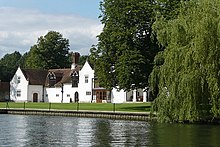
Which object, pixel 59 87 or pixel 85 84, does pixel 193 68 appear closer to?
pixel 85 84

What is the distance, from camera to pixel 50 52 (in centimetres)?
10269

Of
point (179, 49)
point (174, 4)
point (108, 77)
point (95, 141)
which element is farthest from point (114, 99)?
point (95, 141)

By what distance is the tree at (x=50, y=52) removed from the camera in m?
100

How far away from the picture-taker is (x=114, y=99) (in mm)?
70750

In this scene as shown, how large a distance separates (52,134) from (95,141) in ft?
14.6

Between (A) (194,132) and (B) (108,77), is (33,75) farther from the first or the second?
(A) (194,132)

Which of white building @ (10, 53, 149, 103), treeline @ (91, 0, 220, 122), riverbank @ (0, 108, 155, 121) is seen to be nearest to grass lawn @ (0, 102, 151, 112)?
riverbank @ (0, 108, 155, 121)

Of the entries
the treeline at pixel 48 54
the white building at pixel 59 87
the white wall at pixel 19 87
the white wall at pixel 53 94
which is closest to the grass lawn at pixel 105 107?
the white building at pixel 59 87

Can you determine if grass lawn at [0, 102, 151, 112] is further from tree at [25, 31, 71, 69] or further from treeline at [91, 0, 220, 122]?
tree at [25, 31, 71, 69]

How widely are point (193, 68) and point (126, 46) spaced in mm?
13821

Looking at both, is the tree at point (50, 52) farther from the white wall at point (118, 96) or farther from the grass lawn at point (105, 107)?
the grass lawn at point (105, 107)

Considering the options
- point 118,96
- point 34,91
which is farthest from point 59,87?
point 118,96

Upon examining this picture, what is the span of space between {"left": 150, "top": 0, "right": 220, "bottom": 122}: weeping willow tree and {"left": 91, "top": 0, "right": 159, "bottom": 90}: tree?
10.1 m

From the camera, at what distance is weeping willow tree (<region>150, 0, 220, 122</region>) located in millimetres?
30484
